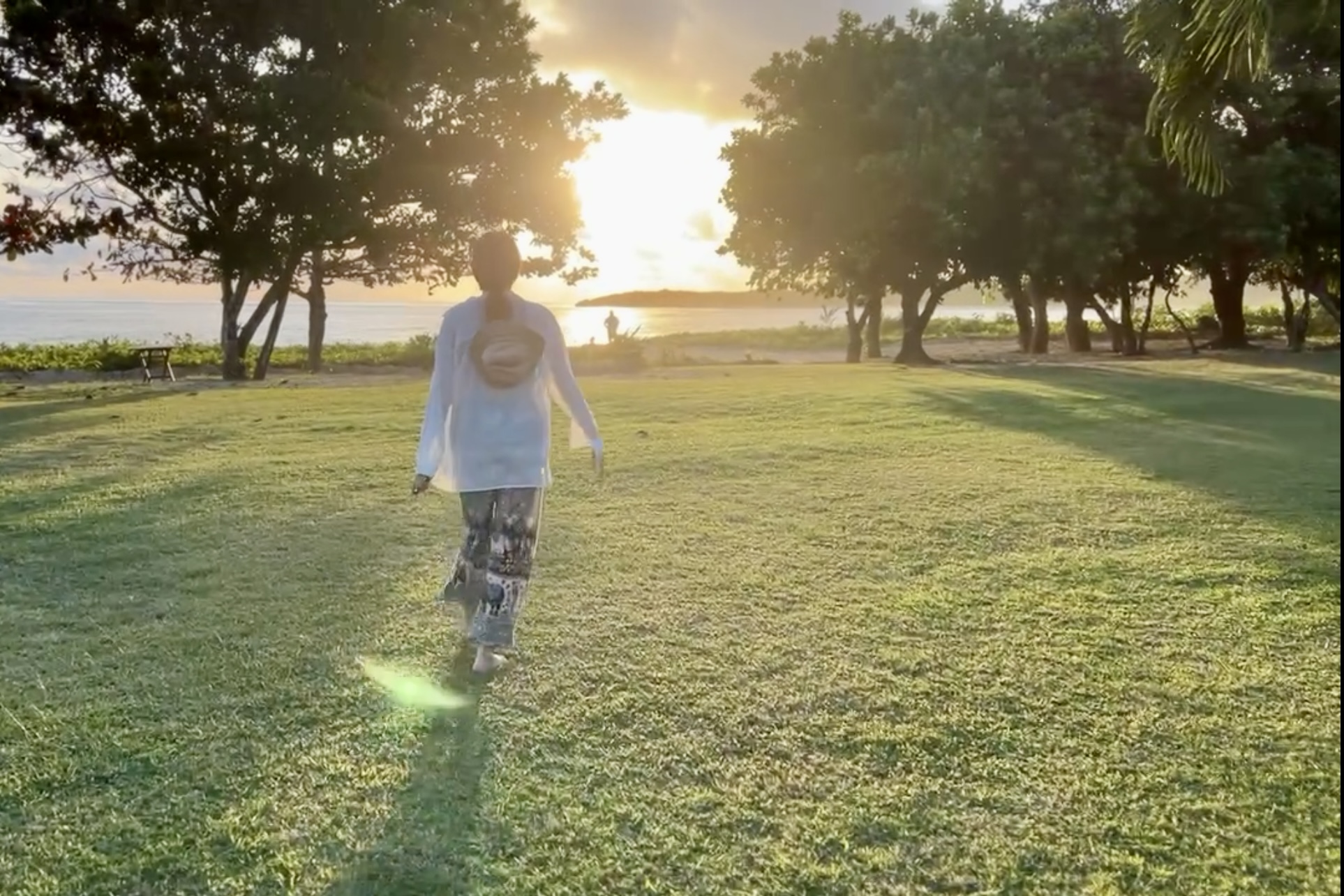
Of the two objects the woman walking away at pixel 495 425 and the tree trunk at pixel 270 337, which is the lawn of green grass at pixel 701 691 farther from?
the tree trunk at pixel 270 337

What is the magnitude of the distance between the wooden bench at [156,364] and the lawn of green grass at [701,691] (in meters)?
15.3

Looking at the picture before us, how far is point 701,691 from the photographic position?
12.4ft

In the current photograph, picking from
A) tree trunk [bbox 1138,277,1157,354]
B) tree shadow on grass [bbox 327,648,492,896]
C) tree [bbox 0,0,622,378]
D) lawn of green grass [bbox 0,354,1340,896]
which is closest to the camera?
tree shadow on grass [bbox 327,648,492,896]

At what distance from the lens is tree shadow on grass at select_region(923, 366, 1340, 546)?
7.07 m

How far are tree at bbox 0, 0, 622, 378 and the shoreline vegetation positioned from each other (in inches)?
148

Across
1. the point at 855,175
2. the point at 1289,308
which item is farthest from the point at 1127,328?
the point at 855,175

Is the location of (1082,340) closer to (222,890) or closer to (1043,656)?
(1043,656)

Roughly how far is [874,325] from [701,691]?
2686cm

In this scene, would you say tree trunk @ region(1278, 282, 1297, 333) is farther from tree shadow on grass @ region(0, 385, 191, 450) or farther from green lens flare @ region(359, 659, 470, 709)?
green lens flare @ region(359, 659, 470, 709)

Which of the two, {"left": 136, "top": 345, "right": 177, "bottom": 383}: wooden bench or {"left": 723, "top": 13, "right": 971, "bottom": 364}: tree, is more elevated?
{"left": 723, "top": 13, "right": 971, "bottom": 364}: tree

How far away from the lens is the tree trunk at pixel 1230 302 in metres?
28.7

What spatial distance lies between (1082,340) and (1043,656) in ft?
93.6

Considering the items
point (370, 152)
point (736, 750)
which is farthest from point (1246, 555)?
point (370, 152)

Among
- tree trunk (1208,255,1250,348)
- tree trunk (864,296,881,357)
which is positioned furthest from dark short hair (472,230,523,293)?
tree trunk (1208,255,1250,348)
